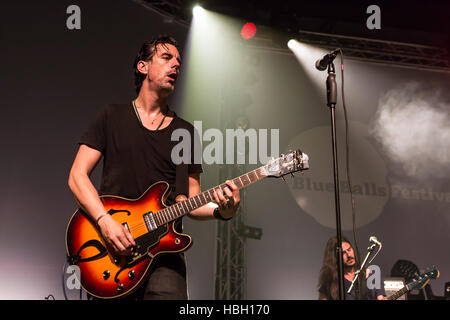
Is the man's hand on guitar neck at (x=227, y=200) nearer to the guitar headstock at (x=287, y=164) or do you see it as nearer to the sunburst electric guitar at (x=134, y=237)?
the sunburst electric guitar at (x=134, y=237)

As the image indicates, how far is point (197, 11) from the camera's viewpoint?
7.55m

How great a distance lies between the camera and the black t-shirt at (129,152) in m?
2.57

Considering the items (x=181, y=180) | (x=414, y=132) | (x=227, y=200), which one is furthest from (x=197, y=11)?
(x=227, y=200)

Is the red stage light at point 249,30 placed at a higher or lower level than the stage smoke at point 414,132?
higher

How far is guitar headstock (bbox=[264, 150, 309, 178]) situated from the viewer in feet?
9.75

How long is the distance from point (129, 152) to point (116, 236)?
1.84ft

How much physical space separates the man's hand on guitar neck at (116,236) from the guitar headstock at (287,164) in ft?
3.75

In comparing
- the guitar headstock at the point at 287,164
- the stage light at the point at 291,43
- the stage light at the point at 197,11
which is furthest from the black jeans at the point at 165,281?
the stage light at the point at 291,43

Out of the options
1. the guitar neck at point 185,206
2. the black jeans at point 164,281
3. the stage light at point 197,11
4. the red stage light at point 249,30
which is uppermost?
the stage light at point 197,11

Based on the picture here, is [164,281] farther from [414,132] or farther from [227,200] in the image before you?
[414,132]

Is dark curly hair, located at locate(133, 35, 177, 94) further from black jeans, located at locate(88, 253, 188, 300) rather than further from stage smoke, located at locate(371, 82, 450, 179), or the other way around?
stage smoke, located at locate(371, 82, 450, 179)

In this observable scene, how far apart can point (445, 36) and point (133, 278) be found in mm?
9280

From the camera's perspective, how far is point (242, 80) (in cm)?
771
